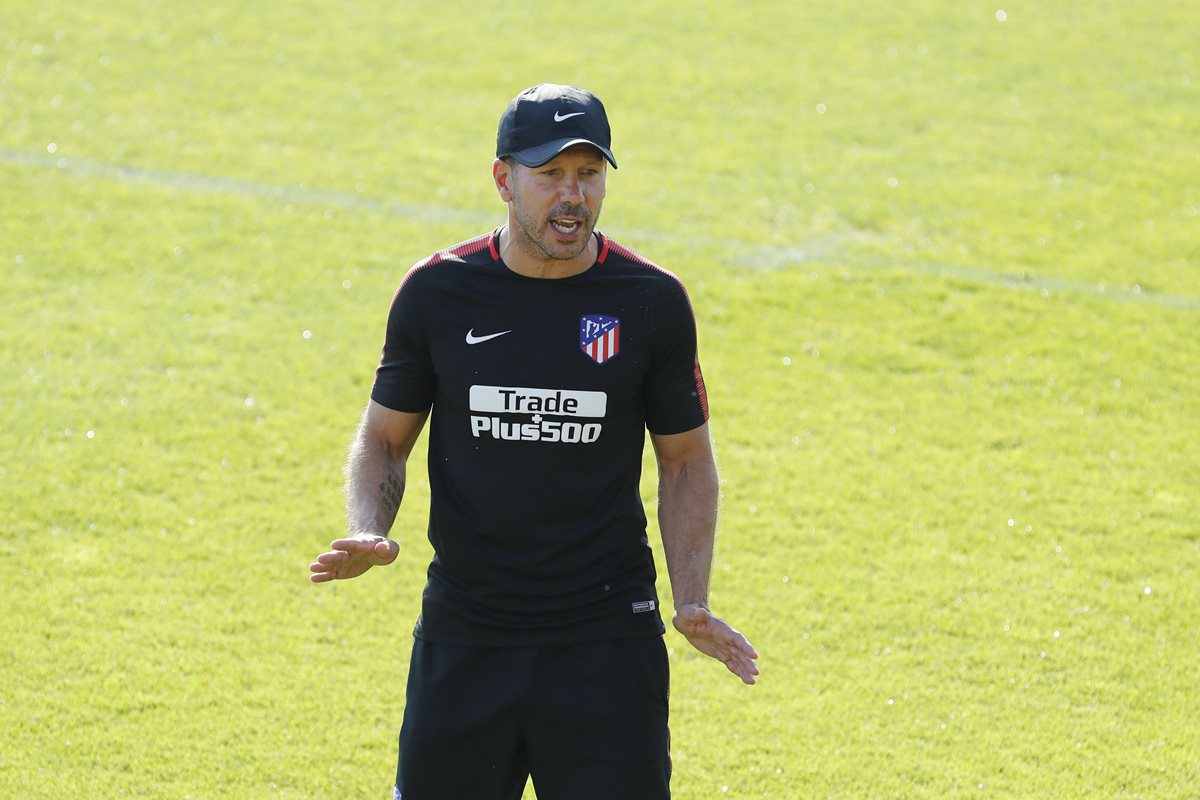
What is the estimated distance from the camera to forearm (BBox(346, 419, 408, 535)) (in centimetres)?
434

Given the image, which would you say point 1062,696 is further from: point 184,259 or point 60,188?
point 60,188

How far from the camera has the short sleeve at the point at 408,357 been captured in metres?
4.27

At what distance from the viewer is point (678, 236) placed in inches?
426

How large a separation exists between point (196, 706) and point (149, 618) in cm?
76

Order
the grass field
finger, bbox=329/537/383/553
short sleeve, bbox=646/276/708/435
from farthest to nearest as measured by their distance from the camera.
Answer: the grass field < short sleeve, bbox=646/276/708/435 < finger, bbox=329/537/383/553

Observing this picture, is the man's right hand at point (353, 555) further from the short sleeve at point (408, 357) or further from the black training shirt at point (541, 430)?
the short sleeve at point (408, 357)

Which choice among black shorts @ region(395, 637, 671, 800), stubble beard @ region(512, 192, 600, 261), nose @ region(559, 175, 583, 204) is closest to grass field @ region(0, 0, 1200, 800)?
black shorts @ region(395, 637, 671, 800)

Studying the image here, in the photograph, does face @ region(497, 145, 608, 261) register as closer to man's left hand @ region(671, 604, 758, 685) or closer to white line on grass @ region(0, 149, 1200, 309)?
man's left hand @ region(671, 604, 758, 685)

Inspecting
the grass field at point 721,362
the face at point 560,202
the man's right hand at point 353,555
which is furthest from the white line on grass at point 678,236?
the man's right hand at point 353,555

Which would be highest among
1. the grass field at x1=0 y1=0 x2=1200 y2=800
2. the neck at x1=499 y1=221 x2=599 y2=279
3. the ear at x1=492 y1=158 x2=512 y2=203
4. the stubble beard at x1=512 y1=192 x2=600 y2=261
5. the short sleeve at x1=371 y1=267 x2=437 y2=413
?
the ear at x1=492 y1=158 x2=512 y2=203

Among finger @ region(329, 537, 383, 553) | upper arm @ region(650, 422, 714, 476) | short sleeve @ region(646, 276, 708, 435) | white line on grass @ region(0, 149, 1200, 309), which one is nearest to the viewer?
finger @ region(329, 537, 383, 553)

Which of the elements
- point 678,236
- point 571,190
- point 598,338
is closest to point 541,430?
point 598,338

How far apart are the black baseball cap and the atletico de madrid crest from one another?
43cm

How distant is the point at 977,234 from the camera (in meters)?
10.8
